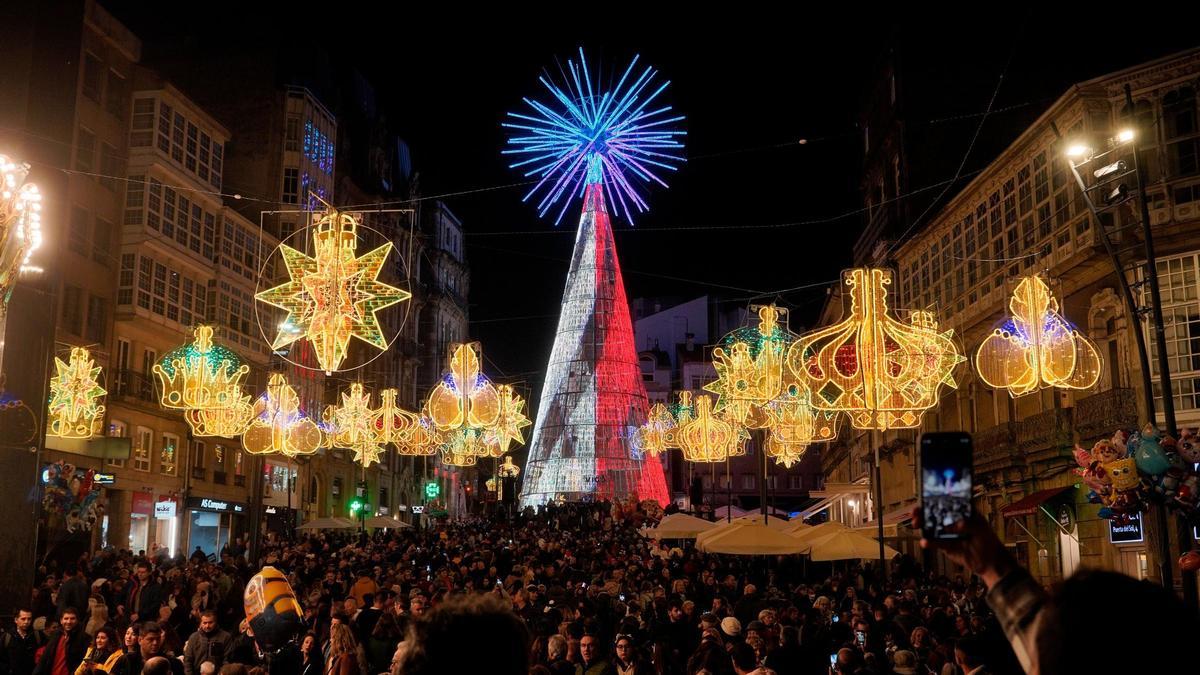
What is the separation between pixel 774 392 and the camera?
25.9m

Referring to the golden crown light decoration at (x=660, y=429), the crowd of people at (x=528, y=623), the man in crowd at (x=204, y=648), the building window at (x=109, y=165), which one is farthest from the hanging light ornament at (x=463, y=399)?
the building window at (x=109, y=165)

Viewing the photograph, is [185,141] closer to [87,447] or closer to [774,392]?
[87,447]

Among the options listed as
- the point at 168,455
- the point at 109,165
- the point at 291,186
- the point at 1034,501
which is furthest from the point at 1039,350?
the point at 291,186

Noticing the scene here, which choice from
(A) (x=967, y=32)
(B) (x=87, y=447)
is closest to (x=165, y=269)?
(B) (x=87, y=447)

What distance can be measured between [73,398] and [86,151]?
12.3 m

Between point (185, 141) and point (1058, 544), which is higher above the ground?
point (185, 141)

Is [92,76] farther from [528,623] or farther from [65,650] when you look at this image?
[65,650]

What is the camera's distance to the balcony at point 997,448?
102 feet

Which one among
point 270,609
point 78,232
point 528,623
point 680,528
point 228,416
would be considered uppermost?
point 78,232

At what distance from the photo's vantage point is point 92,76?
3634cm

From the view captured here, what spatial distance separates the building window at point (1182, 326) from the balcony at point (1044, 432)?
117 inches

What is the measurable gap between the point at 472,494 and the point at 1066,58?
7524 cm

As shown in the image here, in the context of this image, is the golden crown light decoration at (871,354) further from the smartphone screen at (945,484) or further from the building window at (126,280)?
the building window at (126,280)

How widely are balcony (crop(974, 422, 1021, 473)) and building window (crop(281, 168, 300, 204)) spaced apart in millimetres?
32817
